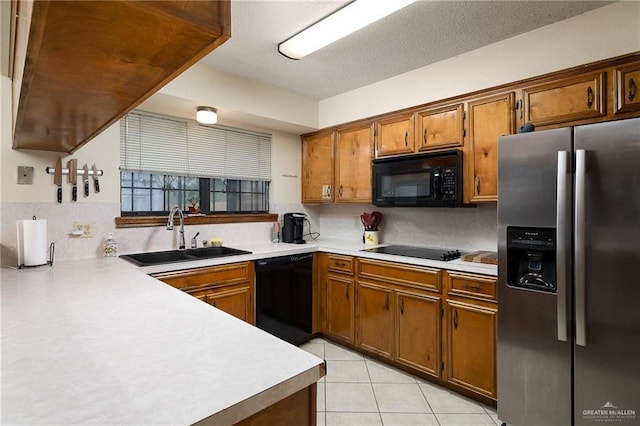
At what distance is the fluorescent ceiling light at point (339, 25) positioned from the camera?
1.76m

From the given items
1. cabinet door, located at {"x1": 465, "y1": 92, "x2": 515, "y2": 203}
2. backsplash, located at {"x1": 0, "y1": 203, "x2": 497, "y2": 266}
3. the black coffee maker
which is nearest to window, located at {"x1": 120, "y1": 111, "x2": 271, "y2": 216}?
backsplash, located at {"x1": 0, "y1": 203, "x2": 497, "y2": 266}

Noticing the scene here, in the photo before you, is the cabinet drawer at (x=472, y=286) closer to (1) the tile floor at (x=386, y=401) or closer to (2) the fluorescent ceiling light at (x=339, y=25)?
(1) the tile floor at (x=386, y=401)

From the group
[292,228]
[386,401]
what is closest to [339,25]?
[292,228]

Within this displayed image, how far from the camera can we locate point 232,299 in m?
2.54

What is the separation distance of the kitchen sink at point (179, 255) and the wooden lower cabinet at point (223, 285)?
153mm

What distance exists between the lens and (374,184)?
117 inches

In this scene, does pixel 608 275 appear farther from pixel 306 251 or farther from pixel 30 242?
pixel 30 242

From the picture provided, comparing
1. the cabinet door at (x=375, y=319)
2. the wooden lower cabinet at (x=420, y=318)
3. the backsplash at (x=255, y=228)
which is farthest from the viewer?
the cabinet door at (x=375, y=319)

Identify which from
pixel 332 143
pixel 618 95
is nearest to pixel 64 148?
pixel 332 143

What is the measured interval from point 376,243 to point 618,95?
6.67 ft

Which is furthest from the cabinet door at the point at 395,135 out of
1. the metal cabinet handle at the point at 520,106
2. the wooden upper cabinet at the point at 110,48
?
the wooden upper cabinet at the point at 110,48

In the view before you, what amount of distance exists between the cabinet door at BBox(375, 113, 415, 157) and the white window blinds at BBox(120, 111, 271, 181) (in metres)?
1.24

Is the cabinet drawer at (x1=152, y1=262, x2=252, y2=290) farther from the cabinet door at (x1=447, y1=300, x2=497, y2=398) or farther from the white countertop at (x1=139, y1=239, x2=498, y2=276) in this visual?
the cabinet door at (x1=447, y1=300, x2=497, y2=398)

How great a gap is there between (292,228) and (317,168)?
2.38ft
